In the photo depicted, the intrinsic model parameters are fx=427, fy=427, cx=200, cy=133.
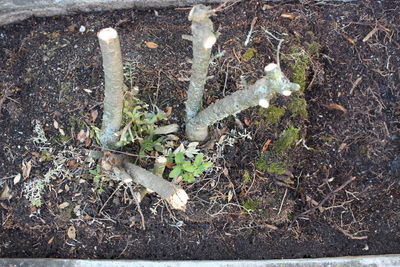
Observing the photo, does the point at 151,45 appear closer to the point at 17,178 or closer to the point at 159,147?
the point at 159,147

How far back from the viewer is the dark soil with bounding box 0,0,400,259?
76.3 inches

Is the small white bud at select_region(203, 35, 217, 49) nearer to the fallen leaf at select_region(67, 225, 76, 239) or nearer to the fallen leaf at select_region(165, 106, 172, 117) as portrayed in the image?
the fallen leaf at select_region(165, 106, 172, 117)

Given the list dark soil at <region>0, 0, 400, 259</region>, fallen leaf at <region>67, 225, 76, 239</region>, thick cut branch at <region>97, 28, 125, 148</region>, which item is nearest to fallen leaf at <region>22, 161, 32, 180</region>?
dark soil at <region>0, 0, 400, 259</region>

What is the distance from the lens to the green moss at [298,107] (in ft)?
6.58

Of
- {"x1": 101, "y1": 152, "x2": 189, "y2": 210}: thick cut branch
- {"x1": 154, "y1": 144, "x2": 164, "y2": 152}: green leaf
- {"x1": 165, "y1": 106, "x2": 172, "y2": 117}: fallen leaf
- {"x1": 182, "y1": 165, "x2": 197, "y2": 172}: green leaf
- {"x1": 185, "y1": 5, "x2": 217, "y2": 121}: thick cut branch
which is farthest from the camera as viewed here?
{"x1": 165, "y1": 106, "x2": 172, "y2": 117}: fallen leaf

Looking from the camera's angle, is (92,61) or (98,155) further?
(92,61)

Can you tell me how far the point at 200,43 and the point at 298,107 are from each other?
0.88 m

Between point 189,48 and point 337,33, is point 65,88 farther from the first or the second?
point 337,33

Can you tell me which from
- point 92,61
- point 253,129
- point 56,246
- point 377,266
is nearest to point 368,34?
point 253,129

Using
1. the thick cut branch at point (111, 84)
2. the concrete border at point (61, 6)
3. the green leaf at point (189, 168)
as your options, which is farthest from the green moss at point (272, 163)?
the concrete border at point (61, 6)

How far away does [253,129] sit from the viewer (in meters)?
1.97

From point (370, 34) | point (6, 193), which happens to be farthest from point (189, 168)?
point (370, 34)

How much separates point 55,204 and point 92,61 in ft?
2.21

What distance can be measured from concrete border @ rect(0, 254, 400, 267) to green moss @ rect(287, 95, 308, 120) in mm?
674
